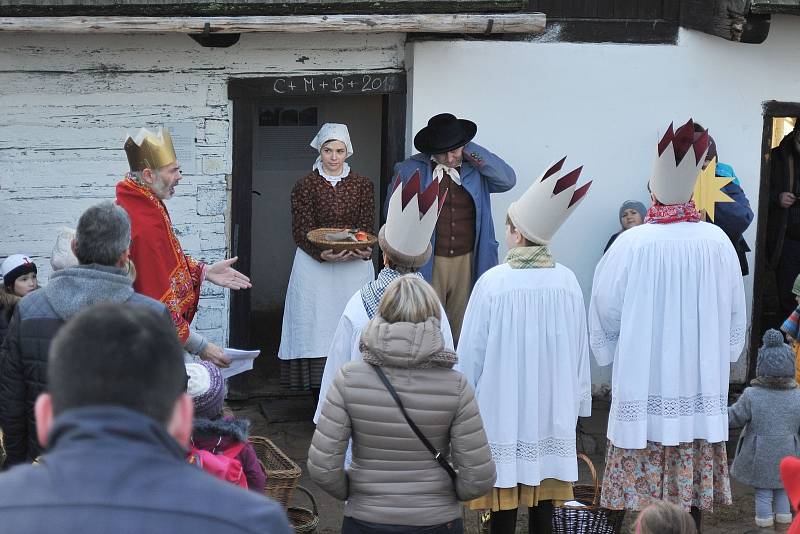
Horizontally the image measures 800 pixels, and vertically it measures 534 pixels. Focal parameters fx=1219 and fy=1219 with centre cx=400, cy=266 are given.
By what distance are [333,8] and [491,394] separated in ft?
9.40

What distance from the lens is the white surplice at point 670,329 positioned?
216 inches

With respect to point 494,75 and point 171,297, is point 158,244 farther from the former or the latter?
point 494,75

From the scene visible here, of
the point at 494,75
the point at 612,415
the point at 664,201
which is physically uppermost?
the point at 494,75

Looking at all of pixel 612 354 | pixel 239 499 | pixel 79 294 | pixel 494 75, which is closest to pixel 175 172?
pixel 79 294

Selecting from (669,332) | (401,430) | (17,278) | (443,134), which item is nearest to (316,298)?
(443,134)

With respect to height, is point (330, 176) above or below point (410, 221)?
above

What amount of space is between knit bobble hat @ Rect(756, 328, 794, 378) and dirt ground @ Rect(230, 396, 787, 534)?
72 cm

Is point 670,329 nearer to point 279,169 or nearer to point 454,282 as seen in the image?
point 454,282

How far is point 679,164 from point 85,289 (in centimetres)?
278

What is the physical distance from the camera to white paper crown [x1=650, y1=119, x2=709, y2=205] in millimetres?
5473

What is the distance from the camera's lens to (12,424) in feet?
13.3

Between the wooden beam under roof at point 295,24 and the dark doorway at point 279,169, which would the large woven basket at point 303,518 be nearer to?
the dark doorway at point 279,169

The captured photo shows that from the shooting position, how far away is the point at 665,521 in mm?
3701

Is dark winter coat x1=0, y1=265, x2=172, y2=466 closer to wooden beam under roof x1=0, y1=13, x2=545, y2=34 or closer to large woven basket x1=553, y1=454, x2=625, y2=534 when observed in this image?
large woven basket x1=553, y1=454, x2=625, y2=534
